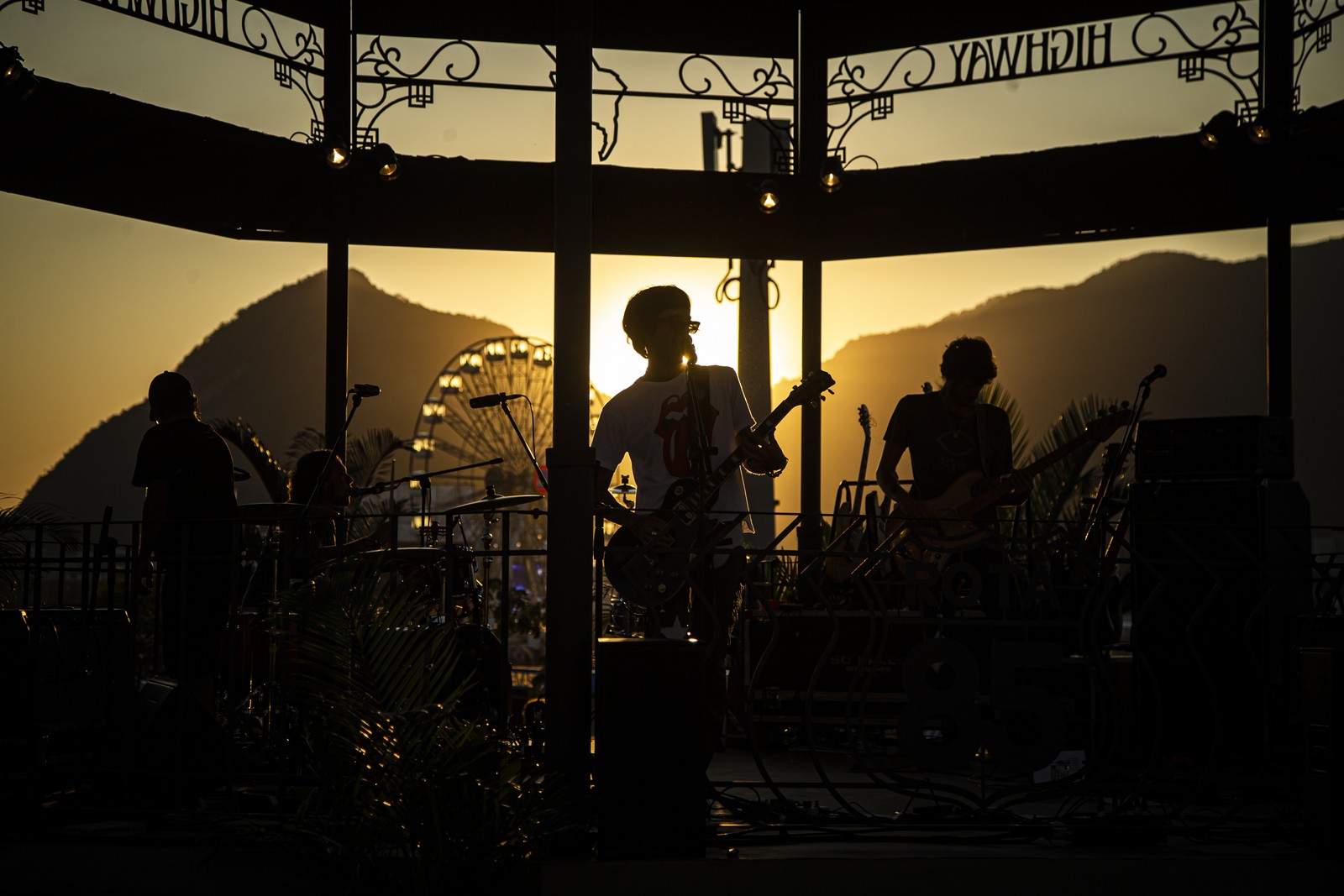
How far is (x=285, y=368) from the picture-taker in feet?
255

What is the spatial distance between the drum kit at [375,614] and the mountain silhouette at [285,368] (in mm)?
44851

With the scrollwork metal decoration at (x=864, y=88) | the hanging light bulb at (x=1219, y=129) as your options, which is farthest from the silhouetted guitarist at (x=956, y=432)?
the scrollwork metal decoration at (x=864, y=88)

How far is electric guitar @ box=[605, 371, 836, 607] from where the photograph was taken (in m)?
4.55

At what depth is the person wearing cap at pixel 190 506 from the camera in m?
6.31

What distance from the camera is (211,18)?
28.0ft

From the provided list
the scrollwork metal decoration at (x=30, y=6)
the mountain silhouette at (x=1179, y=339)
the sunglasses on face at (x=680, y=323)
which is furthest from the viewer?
the mountain silhouette at (x=1179, y=339)

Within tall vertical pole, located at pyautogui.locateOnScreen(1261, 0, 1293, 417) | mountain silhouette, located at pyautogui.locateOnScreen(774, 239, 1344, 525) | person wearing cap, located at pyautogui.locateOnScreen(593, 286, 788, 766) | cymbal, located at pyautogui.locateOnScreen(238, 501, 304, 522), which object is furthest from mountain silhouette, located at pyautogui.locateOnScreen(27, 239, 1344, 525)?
person wearing cap, located at pyautogui.locateOnScreen(593, 286, 788, 766)

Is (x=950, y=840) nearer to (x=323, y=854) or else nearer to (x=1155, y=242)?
(x=323, y=854)

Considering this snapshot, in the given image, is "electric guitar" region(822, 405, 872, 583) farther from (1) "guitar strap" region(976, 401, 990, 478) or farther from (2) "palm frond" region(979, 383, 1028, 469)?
(2) "palm frond" region(979, 383, 1028, 469)

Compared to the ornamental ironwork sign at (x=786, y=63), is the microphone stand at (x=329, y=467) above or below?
→ below

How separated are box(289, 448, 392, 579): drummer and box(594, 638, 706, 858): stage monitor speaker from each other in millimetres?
2822

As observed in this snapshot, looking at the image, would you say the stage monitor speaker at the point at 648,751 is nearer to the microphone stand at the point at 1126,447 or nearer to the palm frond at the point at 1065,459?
the microphone stand at the point at 1126,447

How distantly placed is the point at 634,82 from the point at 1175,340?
6344cm

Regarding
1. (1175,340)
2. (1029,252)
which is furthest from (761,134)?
(1175,340)
